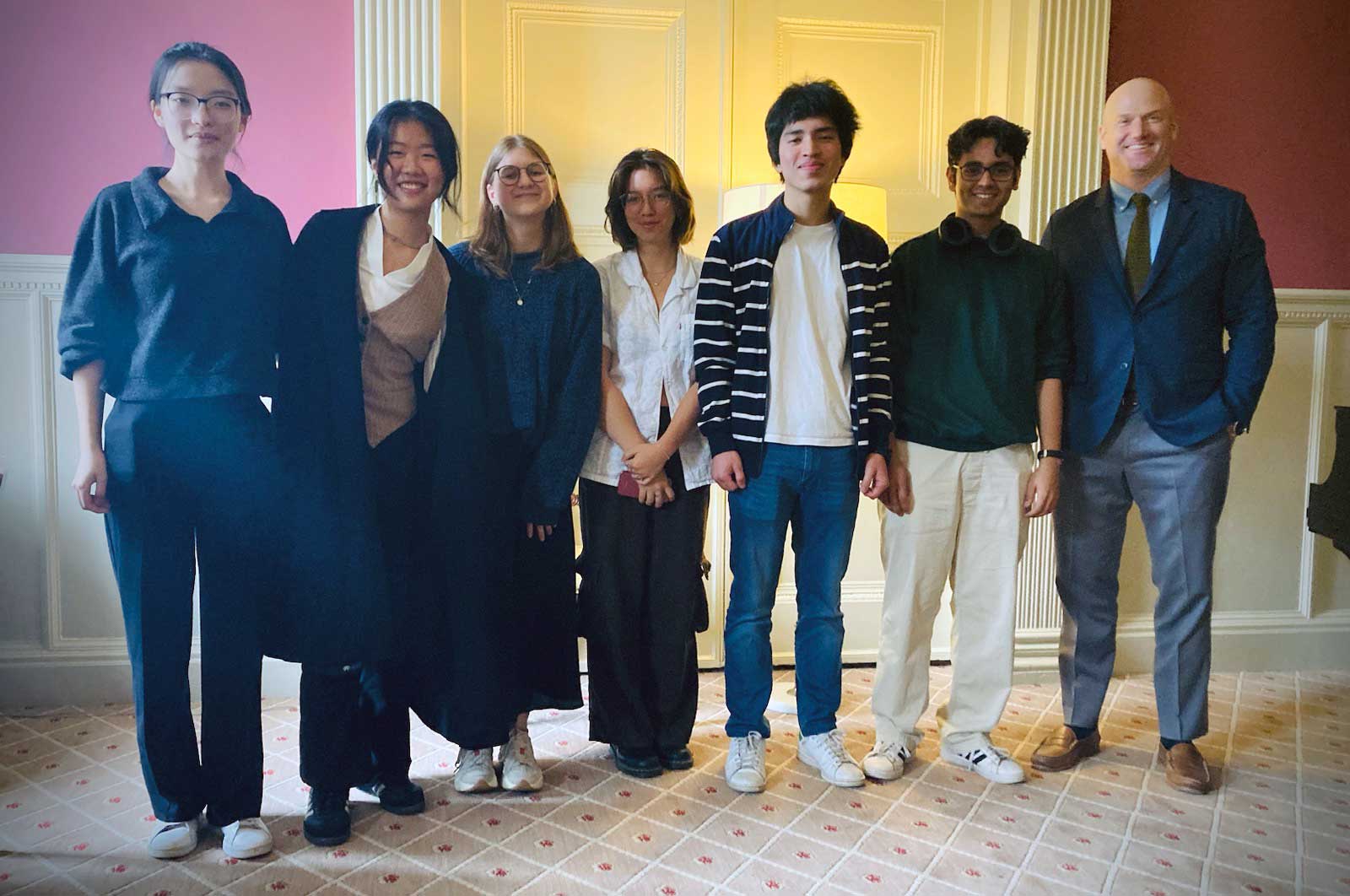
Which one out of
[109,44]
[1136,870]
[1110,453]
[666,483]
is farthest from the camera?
[109,44]

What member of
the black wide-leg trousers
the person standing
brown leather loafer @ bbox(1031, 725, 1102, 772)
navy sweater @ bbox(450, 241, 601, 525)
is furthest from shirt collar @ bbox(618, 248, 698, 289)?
brown leather loafer @ bbox(1031, 725, 1102, 772)

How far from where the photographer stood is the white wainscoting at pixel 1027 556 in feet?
8.39

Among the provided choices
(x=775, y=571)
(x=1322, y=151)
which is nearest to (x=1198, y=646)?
(x=775, y=571)

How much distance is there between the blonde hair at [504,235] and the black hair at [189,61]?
19.2 inches

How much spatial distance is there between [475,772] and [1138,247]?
74.7 inches

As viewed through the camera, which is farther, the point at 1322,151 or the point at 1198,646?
the point at 1322,151

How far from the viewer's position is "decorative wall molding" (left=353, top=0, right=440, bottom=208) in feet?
8.41

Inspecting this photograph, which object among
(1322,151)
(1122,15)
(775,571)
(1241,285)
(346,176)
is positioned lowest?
(775,571)

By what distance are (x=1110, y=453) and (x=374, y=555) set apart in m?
1.65

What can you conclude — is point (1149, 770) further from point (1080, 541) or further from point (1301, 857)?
point (1080, 541)

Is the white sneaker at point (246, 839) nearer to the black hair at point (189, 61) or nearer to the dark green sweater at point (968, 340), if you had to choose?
the black hair at point (189, 61)

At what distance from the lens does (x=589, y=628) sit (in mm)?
2150

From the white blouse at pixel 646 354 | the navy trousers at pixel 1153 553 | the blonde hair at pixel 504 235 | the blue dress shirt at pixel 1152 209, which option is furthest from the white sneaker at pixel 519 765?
the blue dress shirt at pixel 1152 209

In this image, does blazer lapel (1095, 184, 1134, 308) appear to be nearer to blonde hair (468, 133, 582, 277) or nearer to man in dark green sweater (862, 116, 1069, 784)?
man in dark green sweater (862, 116, 1069, 784)
